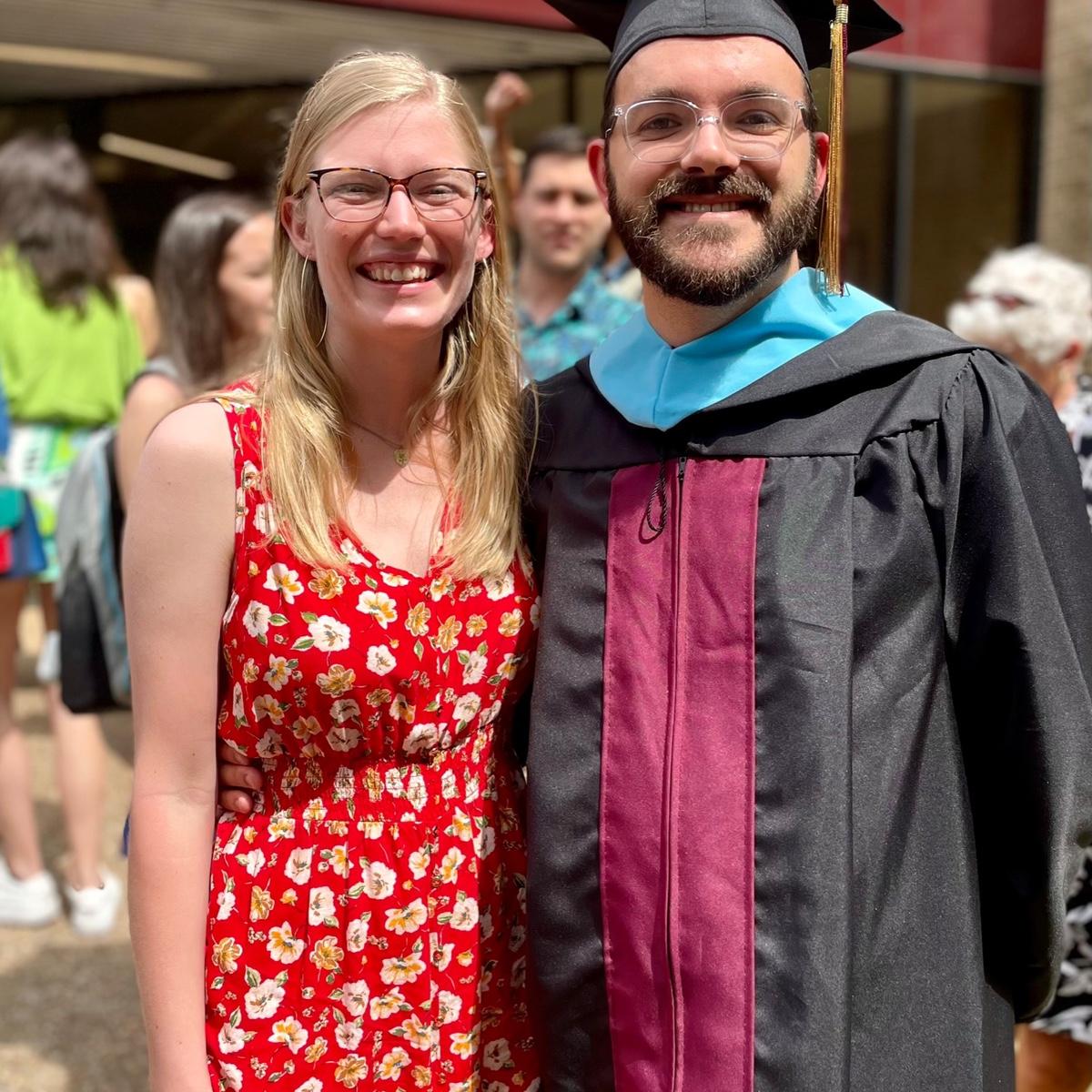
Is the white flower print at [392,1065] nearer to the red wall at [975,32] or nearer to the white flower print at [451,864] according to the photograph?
the white flower print at [451,864]

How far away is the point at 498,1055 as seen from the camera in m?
1.85

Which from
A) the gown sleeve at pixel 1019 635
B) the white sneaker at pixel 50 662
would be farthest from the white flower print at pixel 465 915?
the white sneaker at pixel 50 662

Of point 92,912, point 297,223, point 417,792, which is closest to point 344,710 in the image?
point 417,792

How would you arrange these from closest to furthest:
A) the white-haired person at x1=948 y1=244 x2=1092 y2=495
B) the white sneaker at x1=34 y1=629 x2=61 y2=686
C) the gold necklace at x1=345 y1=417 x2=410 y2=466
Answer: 1. the gold necklace at x1=345 y1=417 x2=410 y2=466
2. the white-haired person at x1=948 y1=244 x2=1092 y2=495
3. the white sneaker at x1=34 y1=629 x2=61 y2=686

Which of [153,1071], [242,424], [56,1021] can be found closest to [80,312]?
[56,1021]

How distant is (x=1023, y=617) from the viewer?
160cm

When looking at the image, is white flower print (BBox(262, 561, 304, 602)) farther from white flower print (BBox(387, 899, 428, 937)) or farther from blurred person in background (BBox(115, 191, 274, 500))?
blurred person in background (BBox(115, 191, 274, 500))

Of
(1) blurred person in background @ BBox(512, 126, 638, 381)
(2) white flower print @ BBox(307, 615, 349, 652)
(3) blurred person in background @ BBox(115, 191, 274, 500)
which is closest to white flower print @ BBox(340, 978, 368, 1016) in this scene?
(2) white flower print @ BBox(307, 615, 349, 652)

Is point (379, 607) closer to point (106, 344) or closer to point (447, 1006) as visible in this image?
point (447, 1006)

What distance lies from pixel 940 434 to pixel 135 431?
2.12 metres

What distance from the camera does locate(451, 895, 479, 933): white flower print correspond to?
1.78m

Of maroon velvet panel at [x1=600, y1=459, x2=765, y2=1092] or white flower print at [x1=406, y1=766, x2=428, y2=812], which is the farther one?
white flower print at [x1=406, y1=766, x2=428, y2=812]

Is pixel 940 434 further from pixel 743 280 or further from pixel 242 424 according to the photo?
pixel 242 424

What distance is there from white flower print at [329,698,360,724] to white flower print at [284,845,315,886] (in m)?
0.19
